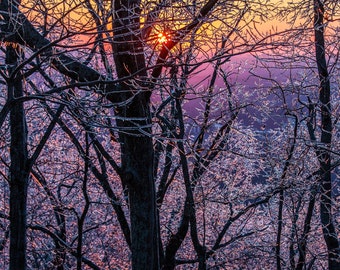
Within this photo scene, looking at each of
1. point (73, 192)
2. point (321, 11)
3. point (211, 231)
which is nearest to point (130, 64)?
point (321, 11)

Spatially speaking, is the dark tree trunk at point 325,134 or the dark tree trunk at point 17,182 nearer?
the dark tree trunk at point 17,182

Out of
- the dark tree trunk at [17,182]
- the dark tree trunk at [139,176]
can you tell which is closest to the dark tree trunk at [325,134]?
the dark tree trunk at [139,176]

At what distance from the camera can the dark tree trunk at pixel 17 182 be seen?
5746 millimetres

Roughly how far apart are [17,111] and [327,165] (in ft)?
19.0

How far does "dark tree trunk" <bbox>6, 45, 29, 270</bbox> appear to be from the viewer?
18.9 ft

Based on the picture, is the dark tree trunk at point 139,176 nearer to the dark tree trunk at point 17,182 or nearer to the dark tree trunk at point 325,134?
the dark tree trunk at point 17,182

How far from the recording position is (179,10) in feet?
19.0

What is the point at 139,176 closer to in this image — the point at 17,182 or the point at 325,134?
the point at 17,182

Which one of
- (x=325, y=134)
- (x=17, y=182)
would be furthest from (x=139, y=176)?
(x=325, y=134)

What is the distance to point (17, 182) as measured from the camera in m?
5.95

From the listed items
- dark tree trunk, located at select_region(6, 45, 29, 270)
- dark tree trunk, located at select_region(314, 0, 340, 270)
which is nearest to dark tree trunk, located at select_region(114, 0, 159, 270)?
dark tree trunk, located at select_region(6, 45, 29, 270)

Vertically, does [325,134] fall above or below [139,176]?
above

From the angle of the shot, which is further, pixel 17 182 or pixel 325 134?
pixel 325 134

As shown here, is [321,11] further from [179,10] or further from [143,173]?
[143,173]
